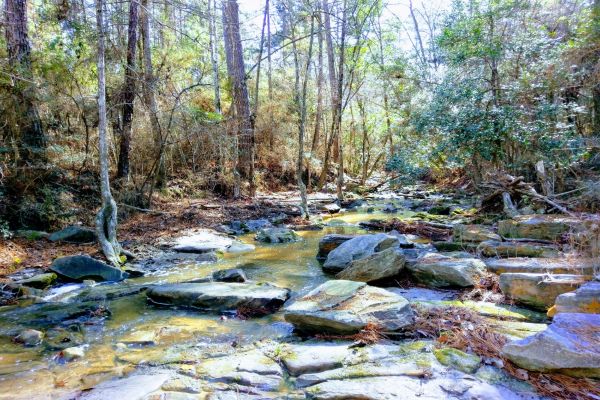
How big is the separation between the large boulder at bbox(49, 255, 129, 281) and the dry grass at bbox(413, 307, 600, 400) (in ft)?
16.0

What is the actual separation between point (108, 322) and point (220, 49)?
19053 mm

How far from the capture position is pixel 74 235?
817cm

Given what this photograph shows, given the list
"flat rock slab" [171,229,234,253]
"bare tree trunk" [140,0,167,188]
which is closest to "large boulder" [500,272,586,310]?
"flat rock slab" [171,229,234,253]

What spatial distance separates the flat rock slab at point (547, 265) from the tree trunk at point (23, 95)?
30.3 ft

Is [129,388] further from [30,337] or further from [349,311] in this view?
[349,311]

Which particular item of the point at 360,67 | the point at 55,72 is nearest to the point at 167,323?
the point at 55,72

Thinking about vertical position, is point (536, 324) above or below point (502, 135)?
below

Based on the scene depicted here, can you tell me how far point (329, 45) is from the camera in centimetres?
1927

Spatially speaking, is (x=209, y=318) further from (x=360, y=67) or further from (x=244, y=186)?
(x=360, y=67)

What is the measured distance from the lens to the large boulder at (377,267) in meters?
5.84

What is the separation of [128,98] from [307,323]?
9442 mm

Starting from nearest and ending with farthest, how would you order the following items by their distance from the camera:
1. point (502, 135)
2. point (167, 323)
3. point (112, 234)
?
1. point (167, 323)
2. point (112, 234)
3. point (502, 135)

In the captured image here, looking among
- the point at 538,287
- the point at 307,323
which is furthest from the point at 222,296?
the point at 538,287

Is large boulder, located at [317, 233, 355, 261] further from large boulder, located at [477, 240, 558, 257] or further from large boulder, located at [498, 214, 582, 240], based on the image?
large boulder, located at [498, 214, 582, 240]
